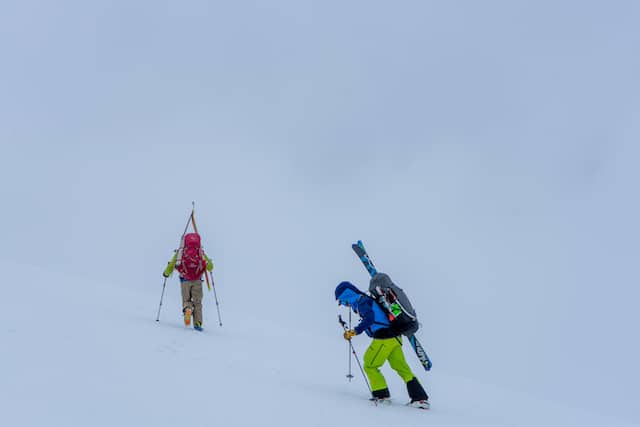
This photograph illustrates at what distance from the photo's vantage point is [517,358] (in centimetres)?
19725

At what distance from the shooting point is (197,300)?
13820mm

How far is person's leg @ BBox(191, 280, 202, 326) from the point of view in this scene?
13.6m

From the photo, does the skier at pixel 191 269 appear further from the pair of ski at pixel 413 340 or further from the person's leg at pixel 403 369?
the person's leg at pixel 403 369

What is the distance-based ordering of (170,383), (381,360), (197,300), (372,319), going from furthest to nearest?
1. (197,300)
2. (372,319)
3. (381,360)
4. (170,383)

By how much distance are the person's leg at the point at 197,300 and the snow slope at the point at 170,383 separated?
759 millimetres

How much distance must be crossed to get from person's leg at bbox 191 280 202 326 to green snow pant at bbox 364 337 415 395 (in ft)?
20.4

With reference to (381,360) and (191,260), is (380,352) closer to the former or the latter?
(381,360)

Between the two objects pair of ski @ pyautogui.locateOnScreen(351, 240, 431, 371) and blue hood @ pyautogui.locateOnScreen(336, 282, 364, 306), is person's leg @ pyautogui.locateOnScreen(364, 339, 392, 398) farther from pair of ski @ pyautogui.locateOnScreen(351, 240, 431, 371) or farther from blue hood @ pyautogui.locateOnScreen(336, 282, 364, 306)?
blue hood @ pyautogui.locateOnScreen(336, 282, 364, 306)

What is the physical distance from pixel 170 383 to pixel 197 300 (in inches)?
283

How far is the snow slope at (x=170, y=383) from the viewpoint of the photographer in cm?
542

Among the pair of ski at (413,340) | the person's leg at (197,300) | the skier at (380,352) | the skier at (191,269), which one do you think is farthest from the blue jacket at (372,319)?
the skier at (191,269)

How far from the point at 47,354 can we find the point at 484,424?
6.77 m

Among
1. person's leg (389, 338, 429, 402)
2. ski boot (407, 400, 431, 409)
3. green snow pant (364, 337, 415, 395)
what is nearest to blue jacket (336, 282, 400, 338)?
green snow pant (364, 337, 415, 395)

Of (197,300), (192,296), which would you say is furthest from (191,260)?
(197,300)
